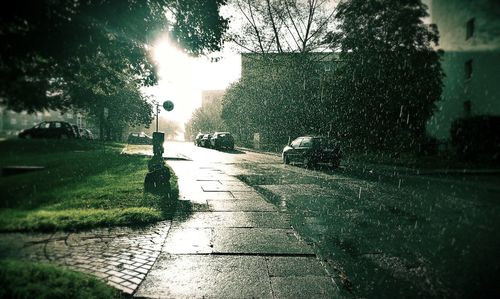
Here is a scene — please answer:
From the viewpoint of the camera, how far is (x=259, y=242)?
4.53 meters

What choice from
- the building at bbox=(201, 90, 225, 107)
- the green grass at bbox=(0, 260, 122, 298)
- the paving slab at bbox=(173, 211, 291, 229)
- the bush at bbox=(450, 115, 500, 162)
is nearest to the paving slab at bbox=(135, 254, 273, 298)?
the green grass at bbox=(0, 260, 122, 298)

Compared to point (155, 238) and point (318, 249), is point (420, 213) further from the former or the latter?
point (155, 238)

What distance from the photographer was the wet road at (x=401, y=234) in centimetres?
335

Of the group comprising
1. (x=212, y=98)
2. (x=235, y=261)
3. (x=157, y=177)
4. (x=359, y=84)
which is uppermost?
(x=212, y=98)

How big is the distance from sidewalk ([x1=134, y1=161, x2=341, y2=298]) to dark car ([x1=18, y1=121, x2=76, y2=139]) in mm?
1816

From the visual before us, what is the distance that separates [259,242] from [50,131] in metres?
3.53

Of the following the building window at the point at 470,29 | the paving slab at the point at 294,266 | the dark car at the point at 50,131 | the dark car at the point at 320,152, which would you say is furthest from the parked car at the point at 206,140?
the dark car at the point at 50,131

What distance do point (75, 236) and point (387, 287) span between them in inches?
116

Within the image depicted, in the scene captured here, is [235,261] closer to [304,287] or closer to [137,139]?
[304,287]

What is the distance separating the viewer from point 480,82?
4285mm

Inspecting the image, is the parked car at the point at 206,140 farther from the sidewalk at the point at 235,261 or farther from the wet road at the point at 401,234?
the sidewalk at the point at 235,261

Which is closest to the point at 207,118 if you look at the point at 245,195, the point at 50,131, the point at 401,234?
the point at 245,195

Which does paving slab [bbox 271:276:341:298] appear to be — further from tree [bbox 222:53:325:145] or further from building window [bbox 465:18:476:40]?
tree [bbox 222:53:325:145]

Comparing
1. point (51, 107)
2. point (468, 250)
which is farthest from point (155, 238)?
point (468, 250)
